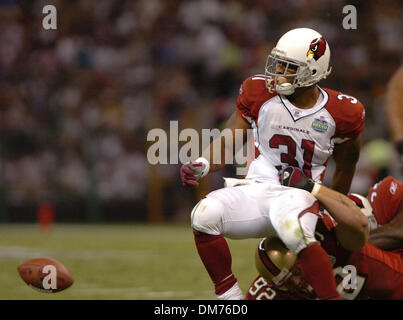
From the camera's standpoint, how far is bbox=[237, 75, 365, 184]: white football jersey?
13.8 ft

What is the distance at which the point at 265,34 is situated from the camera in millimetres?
12766

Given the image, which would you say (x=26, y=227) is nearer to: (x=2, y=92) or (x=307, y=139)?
(x=2, y=92)

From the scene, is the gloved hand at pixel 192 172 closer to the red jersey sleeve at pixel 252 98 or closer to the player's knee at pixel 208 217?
the player's knee at pixel 208 217

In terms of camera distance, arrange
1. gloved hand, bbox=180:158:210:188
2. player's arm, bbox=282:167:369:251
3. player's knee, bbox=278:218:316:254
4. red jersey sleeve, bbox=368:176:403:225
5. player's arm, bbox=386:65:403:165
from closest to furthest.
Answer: player's knee, bbox=278:218:316:254 < player's arm, bbox=282:167:369:251 < gloved hand, bbox=180:158:210:188 < red jersey sleeve, bbox=368:176:403:225 < player's arm, bbox=386:65:403:165

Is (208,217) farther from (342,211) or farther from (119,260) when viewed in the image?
(119,260)

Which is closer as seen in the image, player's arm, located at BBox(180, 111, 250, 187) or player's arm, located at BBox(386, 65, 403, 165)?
player's arm, located at BBox(180, 111, 250, 187)

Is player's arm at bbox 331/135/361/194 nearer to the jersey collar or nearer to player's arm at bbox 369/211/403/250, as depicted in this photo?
the jersey collar

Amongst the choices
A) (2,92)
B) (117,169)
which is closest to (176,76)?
(117,169)

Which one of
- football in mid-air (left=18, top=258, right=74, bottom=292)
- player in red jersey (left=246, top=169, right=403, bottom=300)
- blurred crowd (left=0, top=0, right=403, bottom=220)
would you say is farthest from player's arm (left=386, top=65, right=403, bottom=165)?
blurred crowd (left=0, top=0, right=403, bottom=220)

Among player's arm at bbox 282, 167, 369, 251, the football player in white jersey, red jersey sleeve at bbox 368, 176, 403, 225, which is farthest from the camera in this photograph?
red jersey sleeve at bbox 368, 176, 403, 225

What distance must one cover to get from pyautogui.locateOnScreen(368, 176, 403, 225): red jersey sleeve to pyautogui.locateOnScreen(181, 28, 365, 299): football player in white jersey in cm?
22

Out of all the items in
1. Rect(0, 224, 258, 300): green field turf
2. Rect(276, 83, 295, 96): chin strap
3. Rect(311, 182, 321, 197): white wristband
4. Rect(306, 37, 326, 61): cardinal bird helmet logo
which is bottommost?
Rect(0, 224, 258, 300): green field turf

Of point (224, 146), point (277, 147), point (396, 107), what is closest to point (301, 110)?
point (277, 147)

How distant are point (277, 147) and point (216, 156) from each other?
0.31 meters
